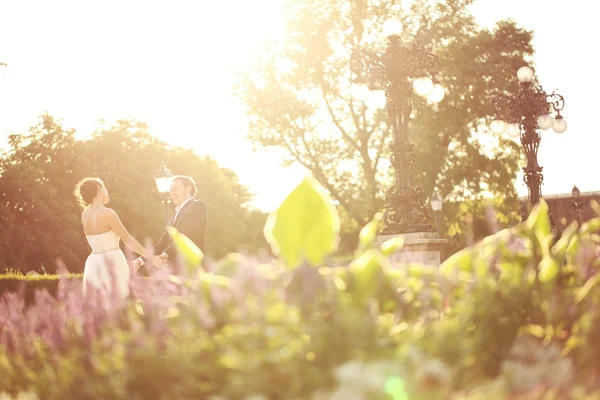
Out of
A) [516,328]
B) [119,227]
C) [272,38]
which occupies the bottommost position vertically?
[516,328]

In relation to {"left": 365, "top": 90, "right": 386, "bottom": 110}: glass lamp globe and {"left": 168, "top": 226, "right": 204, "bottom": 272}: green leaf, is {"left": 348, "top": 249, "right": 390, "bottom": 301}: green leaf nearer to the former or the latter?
{"left": 168, "top": 226, "right": 204, "bottom": 272}: green leaf

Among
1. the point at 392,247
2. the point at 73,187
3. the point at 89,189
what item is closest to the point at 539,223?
the point at 392,247

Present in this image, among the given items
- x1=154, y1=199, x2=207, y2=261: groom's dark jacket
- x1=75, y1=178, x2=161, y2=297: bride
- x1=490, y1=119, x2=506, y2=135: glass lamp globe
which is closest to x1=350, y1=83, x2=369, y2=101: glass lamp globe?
x1=490, y1=119, x2=506, y2=135: glass lamp globe

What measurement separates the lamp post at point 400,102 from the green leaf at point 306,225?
1318 cm

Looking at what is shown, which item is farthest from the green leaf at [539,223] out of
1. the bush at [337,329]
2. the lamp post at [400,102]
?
the lamp post at [400,102]

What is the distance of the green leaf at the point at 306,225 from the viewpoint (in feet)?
8.68

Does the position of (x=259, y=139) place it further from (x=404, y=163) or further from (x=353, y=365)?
(x=353, y=365)

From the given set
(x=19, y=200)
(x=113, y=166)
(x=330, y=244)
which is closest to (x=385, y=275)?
(x=330, y=244)

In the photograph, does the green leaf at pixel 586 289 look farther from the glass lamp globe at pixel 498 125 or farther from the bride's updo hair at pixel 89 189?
the glass lamp globe at pixel 498 125

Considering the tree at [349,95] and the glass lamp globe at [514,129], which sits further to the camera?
the tree at [349,95]

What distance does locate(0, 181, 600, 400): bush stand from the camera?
7.29 feet

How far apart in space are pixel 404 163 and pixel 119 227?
7.62m

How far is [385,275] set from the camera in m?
2.66

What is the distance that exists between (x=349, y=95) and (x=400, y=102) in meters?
19.2
